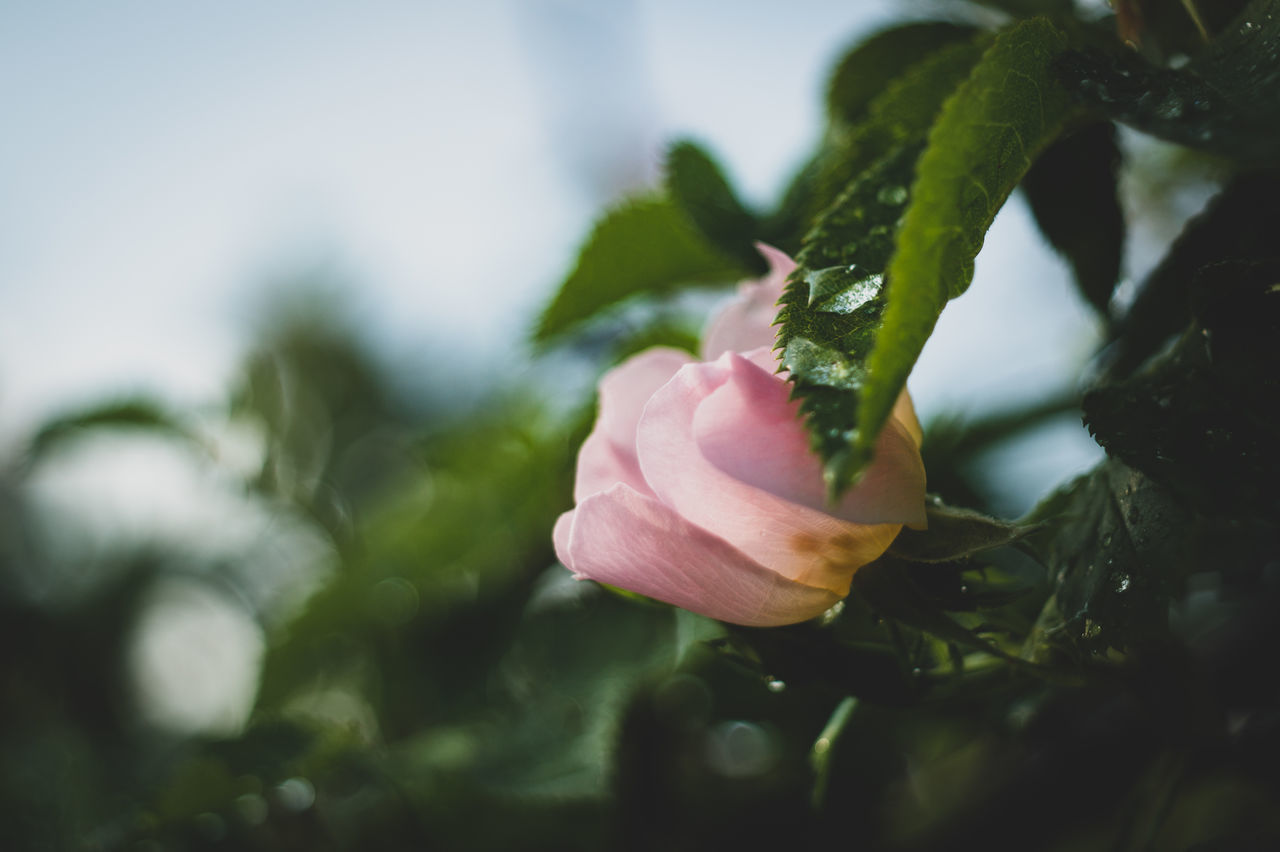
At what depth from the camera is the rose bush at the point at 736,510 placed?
0.69 ft

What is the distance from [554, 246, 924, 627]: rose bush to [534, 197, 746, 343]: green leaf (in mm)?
258

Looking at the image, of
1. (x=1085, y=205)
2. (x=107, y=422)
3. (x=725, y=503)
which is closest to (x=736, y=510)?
(x=725, y=503)

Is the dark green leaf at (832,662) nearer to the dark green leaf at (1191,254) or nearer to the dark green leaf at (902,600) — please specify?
the dark green leaf at (902,600)

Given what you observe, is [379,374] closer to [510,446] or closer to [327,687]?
[327,687]

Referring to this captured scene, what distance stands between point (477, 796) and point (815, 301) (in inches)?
18.2

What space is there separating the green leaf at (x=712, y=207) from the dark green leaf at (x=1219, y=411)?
8.1 inches

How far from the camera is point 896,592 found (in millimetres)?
234

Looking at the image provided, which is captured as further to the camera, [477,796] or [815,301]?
[477,796]

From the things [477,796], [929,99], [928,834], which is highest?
[929,99]

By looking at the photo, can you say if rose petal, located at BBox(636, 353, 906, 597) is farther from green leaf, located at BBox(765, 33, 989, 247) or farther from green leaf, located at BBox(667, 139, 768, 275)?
green leaf, located at BBox(667, 139, 768, 275)

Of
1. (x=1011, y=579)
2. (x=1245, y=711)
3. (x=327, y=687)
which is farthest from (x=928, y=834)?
(x=327, y=687)

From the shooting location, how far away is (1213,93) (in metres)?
0.23

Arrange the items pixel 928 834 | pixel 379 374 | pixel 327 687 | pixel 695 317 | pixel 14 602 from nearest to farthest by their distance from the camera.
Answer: pixel 928 834, pixel 695 317, pixel 327 687, pixel 14 602, pixel 379 374

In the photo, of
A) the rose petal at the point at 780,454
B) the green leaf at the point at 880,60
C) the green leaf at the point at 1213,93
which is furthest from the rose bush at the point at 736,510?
the green leaf at the point at 880,60
